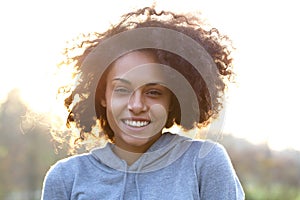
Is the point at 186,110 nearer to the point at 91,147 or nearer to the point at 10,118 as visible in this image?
the point at 91,147

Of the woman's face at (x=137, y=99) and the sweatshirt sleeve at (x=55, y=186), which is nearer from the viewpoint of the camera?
the woman's face at (x=137, y=99)

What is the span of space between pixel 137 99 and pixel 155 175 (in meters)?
0.34

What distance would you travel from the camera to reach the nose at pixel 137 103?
9.50 ft

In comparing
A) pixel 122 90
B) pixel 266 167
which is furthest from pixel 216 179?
pixel 266 167

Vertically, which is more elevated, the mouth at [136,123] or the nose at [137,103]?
the nose at [137,103]

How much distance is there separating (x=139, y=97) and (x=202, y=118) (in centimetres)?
40

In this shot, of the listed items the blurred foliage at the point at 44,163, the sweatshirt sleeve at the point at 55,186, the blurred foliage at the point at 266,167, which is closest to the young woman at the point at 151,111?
the sweatshirt sleeve at the point at 55,186

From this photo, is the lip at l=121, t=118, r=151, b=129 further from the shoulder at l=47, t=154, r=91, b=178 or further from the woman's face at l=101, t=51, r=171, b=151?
the shoulder at l=47, t=154, r=91, b=178

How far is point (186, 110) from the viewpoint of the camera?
3.12 meters

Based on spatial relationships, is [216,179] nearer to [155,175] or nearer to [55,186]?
[155,175]

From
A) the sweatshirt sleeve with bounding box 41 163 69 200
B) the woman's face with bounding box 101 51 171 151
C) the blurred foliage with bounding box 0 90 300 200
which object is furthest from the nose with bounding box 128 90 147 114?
the blurred foliage with bounding box 0 90 300 200

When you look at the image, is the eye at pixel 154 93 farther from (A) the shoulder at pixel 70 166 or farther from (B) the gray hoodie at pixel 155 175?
(A) the shoulder at pixel 70 166

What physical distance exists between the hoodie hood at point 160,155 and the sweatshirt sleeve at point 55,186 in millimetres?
227

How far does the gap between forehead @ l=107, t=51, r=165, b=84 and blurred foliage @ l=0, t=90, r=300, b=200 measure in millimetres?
7160
